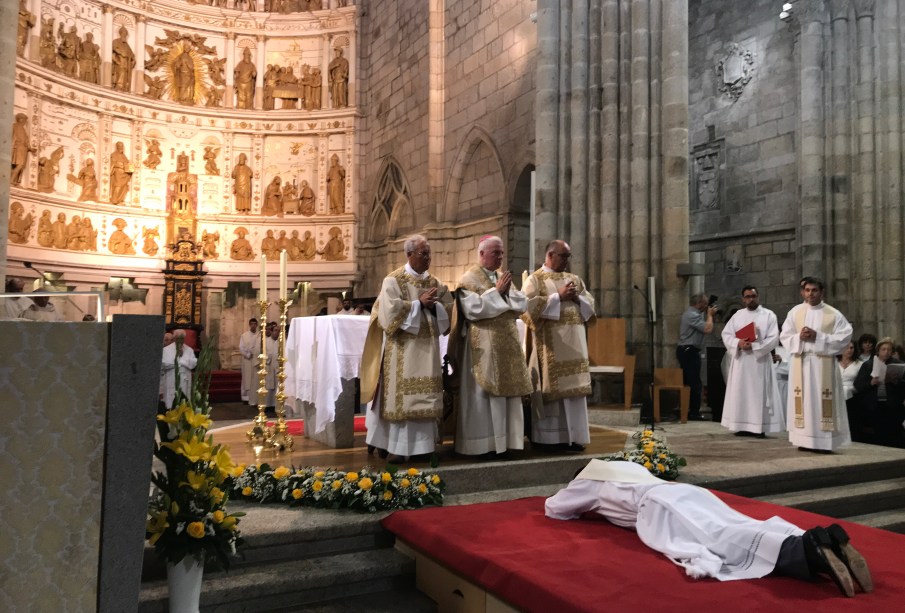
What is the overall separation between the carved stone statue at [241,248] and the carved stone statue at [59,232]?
10.5 feet

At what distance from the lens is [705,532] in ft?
10.7

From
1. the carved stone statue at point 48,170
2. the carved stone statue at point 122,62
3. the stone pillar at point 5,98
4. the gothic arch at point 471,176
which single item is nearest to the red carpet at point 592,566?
the stone pillar at point 5,98

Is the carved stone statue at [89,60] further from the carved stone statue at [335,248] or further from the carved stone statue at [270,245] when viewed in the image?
the carved stone statue at [335,248]

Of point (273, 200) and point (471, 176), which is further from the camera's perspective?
point (273, 200)

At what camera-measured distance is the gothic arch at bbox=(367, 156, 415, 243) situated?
1481cm

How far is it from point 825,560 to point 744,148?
11.4m

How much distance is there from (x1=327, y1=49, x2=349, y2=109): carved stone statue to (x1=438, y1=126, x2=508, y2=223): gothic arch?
441cm

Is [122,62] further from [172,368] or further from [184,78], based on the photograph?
[172,368]

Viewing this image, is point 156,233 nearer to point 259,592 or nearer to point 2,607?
point 259,592

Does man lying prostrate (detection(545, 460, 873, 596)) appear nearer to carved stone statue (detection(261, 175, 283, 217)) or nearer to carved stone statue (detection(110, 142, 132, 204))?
carved stone statue (detection(110, 142, 132, 204))

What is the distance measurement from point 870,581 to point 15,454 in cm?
302

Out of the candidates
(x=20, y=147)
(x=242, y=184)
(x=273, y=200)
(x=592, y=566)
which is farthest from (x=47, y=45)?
(x=592, y=566)

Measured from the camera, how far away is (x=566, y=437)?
547cm

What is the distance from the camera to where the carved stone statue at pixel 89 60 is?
45.0ft
